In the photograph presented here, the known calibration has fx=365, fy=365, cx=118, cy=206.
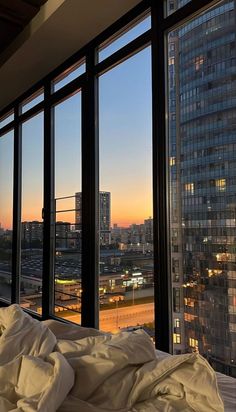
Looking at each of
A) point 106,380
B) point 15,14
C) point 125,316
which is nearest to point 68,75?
point 15,14

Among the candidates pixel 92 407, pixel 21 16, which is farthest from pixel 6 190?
pixel 92 407

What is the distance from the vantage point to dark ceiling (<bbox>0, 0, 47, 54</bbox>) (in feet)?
8.89

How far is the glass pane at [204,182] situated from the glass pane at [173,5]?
0.40 feet

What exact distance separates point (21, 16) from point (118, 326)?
2486 millimetres

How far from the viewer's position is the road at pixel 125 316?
7.89 feet

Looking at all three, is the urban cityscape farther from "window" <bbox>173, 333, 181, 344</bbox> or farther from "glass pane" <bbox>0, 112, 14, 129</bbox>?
"glass pane" <bbox>0, 112, 14, 129</bbox>

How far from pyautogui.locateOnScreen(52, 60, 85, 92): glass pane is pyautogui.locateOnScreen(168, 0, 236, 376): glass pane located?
44.2 inches

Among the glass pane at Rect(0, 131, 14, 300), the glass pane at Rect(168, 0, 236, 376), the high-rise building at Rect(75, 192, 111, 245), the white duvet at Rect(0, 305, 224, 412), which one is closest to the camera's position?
the white duvet at Rect(0, 305, 224, 412)

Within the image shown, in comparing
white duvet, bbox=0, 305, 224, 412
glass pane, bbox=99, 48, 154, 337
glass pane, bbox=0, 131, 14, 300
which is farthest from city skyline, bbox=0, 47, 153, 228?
white duvet, bbox=0, 305, 224, 412

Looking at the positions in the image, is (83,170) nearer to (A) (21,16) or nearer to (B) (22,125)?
(A) (21,16)

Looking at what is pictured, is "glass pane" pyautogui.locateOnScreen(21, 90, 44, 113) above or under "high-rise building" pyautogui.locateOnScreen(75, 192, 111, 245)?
above

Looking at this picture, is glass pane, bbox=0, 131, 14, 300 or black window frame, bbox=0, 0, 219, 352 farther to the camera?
glass pane, bbox=0, 131, 14, 300

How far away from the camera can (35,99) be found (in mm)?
3994

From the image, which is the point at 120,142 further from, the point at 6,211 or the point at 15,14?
the point at 6,211
